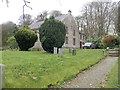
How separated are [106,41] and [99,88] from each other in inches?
758

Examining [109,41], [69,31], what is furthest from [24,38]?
[69,31]

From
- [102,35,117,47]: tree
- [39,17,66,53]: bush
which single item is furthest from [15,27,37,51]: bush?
[102,35,117,47]: tree

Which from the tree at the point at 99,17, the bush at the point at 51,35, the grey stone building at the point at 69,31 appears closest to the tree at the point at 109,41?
the bush at the point at 51,35

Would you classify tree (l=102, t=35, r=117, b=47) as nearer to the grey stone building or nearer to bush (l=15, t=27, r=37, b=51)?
the grey stone building

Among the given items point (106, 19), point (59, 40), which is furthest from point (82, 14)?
point (59, 40)

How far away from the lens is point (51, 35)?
1631 centimetres

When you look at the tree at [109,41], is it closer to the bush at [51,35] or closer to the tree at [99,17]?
the bush at [51,35]

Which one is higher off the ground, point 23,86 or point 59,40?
point 59,40

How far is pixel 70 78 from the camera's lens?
6.61 meters

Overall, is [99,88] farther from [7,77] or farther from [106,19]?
[106,19]

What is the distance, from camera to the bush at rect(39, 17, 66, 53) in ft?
53.6

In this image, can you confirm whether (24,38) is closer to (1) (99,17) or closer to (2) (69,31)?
(2) (69,31)

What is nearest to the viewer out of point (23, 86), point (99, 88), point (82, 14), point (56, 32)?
point (23, 86)

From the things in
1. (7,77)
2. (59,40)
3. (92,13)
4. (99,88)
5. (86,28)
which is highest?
(92,13)
